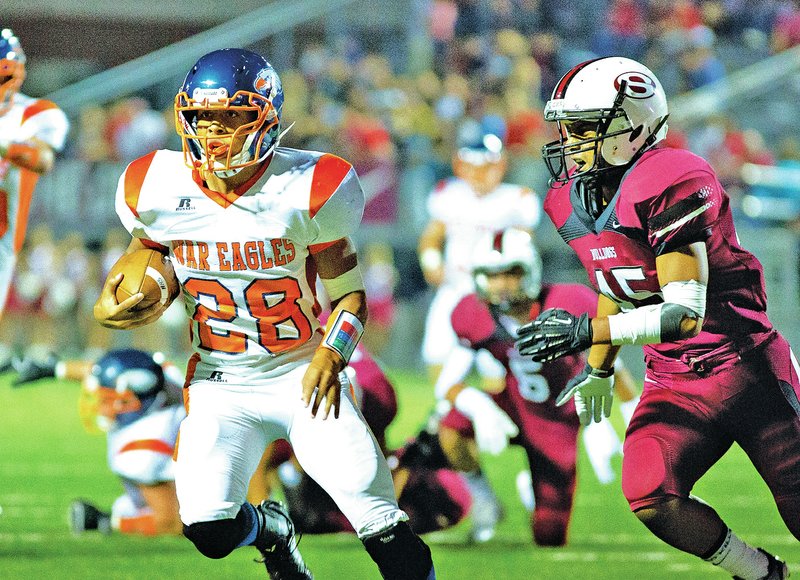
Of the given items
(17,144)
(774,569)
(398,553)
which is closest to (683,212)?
(774,569)

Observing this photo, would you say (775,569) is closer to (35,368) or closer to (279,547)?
(279,547)

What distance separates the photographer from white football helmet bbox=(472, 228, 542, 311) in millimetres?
5695

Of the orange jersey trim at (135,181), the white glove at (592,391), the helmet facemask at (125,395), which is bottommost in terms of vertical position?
the helmet facemask at (125,395)

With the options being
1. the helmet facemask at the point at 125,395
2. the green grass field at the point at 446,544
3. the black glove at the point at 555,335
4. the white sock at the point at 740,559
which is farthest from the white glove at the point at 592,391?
the helmet facemask at the point at 125,395

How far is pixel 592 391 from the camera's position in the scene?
13.5ft

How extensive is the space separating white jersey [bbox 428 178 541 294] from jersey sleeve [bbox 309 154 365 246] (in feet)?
13.7

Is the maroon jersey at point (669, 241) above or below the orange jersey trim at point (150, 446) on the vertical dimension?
above

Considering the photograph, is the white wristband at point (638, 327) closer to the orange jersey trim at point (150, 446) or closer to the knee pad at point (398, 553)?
the knee pad at point (398, 553)

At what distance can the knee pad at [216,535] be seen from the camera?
12.5 feet

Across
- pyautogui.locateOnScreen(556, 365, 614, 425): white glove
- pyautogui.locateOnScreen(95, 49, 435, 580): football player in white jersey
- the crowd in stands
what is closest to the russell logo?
pyautogui.locateOnScreen(95, 49, 435, 580): football player in white jersey

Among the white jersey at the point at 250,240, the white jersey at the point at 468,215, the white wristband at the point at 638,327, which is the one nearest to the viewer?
the white wristband at the point at 638,327

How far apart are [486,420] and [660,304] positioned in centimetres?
212

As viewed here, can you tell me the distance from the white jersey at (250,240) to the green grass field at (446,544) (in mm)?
1385

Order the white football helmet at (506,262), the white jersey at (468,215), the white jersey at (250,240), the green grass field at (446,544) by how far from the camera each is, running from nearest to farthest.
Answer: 1. the white jersey at (250,240)
2. the green grass field at (446,544)
3. the white football helmet at (506,262)
4. the white jersey at (468,215)
